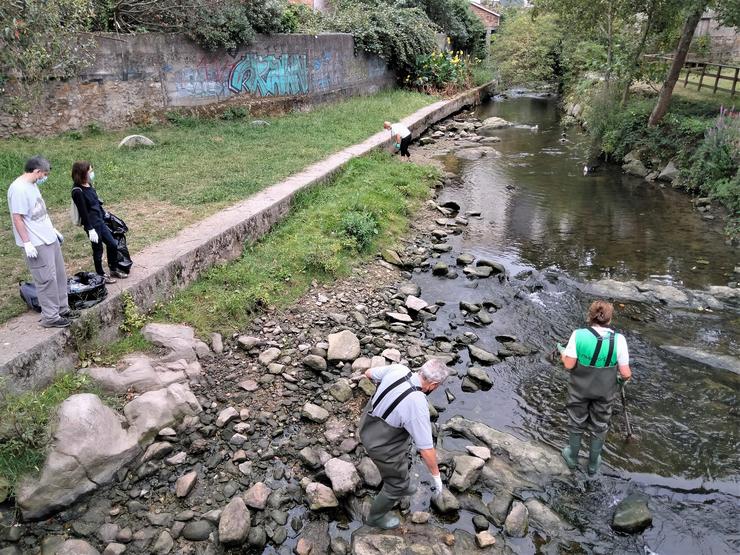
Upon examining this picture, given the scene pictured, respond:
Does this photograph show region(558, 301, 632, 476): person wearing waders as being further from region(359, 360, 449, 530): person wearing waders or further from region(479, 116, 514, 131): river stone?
region(479, 116, 514, 131): river stone

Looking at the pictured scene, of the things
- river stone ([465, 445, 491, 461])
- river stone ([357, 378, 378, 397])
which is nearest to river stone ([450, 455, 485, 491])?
river stone ([465, 445, 491, 461])

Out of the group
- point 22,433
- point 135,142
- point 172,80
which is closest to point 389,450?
point 22,433

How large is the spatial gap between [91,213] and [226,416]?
2.73 metres

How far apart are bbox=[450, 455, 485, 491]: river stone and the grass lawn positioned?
480 cm

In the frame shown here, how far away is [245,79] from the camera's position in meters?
16.9

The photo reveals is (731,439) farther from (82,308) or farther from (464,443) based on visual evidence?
(82,308)

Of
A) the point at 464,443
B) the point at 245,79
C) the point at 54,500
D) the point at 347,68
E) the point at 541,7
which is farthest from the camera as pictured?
the point at 347,68

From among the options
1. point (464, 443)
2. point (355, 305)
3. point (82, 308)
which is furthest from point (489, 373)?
point (82, 308)

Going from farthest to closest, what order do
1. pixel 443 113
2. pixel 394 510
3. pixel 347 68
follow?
1. pixel 443 113
2. pixel 347 68
3. pixel 394 510

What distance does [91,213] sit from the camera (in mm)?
6094

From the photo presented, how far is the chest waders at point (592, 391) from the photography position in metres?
5.01

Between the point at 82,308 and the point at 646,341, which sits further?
the point at 646,341

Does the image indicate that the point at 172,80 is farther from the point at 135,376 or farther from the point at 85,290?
the point at 135,376

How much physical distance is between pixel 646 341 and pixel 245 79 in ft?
45.5
